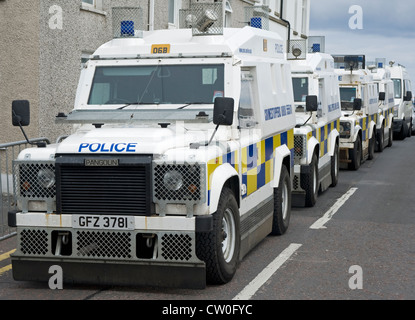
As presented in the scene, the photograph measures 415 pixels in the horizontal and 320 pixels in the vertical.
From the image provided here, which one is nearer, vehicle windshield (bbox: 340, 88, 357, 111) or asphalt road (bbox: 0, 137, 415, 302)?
asphalt road (bbox: 0, 137, 415, 302)

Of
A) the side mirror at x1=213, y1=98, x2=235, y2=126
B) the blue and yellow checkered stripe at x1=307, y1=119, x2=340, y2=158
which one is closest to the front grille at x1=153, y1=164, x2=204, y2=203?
the side mirror at x1=213, y1=98, x2=235, y2=126

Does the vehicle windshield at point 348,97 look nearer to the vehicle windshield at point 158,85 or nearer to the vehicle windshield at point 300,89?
the vehicle windshield at point 300,89

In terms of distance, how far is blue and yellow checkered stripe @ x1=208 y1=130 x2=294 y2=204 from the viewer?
704 centimetres

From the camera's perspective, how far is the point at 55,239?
6688mm

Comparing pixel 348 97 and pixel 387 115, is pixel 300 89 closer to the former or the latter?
pixel 348 97

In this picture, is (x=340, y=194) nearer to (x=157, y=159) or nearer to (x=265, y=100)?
(x=265, y=100)

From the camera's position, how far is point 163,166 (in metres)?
6.36

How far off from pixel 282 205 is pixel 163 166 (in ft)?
12.4

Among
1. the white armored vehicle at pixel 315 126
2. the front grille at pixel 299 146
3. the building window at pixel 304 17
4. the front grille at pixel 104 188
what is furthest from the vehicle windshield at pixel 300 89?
the building window at pixel 304 17

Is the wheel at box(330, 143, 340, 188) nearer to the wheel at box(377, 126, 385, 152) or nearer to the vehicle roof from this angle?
the vehicle roof

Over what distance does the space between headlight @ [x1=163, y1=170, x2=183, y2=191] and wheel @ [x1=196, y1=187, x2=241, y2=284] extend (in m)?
0.48

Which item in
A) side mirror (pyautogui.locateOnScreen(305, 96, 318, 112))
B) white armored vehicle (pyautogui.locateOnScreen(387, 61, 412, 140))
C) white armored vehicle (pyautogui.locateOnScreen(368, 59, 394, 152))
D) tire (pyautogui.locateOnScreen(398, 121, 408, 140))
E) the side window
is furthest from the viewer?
tire (pyautogui.locateOnScreen(398, 121, 408, 140))

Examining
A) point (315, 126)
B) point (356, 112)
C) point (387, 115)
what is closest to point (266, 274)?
point (315, 126)

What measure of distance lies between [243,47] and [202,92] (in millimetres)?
825
